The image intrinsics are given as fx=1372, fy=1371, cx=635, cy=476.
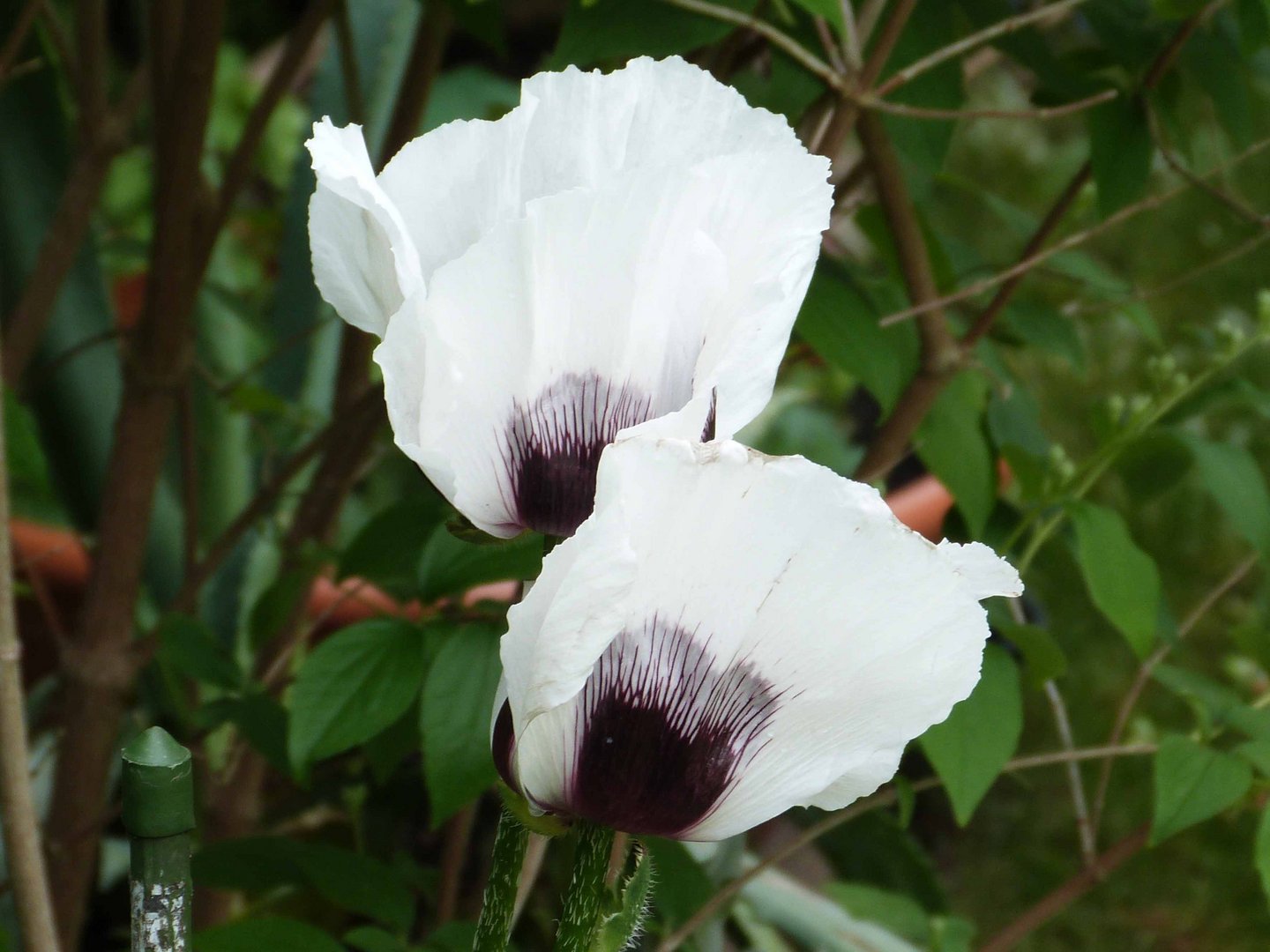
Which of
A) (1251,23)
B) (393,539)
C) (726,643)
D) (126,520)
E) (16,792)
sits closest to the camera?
(726,643)

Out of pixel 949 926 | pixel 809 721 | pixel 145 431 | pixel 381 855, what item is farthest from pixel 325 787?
pixel 809 721

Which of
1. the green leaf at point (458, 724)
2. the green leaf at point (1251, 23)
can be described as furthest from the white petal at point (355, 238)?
the green leaf at point (1251, 23)

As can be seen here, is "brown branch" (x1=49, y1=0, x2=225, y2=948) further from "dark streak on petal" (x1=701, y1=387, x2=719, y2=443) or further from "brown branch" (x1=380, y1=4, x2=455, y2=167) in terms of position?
"dark streak on petal" (x1=701, y1=387, x2=719, y2=443)

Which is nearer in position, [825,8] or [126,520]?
[825,8]

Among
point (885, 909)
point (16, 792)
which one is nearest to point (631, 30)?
point (16, 792)

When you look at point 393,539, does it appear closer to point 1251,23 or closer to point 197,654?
point 197,654

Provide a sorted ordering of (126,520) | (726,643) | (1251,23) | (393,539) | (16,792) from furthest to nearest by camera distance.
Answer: (126,520) → (393,539) → (1251,23) → (16,792) → (726,643)

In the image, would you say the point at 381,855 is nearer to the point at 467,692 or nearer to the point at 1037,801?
the point at 467,692
